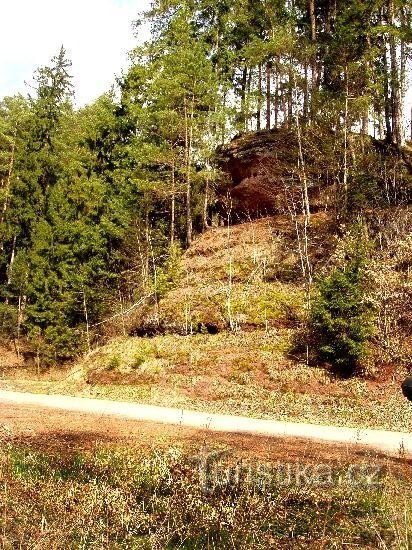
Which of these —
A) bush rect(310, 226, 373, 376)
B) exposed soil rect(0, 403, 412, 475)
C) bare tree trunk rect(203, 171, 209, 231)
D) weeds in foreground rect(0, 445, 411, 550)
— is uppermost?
bare tree trunk rect(203, 171, 209, 231)

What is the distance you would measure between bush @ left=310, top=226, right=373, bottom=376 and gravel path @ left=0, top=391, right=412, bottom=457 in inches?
210

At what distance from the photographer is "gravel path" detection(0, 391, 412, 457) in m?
11.1

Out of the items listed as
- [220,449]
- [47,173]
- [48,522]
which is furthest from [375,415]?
[47,173]

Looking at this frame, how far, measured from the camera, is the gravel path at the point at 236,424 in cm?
1111

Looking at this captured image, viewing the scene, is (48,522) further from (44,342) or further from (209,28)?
(209,28)

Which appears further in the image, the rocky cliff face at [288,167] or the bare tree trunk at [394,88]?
the bare tree trunk at [394,88]

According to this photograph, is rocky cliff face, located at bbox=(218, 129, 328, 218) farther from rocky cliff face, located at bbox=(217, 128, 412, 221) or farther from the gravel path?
the gravel path

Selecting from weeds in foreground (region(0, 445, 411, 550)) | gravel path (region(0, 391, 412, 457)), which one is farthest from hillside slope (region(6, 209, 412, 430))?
weeds in foreground (region(0, 445, 411, 550))

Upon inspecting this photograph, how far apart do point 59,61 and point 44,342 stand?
19098mm

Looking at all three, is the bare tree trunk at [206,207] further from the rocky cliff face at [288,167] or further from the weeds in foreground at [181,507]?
the weeds in foreground at [181,507]

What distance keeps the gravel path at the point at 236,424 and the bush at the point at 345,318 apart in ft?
17.5

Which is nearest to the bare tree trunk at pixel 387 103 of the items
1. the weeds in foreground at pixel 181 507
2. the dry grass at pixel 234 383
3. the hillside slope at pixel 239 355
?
the hillside slope at pixel 239 355

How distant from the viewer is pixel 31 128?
35281 mm

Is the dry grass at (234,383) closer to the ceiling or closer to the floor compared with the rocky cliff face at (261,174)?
closer to the floor
